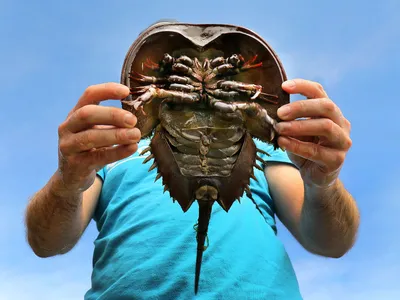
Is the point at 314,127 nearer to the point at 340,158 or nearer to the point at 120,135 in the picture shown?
the point at 340,158

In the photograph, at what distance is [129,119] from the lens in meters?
1.71

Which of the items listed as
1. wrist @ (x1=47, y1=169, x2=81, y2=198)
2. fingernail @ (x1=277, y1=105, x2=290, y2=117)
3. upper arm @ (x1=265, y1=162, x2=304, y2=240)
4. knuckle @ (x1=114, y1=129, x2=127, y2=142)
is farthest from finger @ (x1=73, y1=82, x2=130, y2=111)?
upper arm @ (x1=265, y1=162, x2=304, y2=240)

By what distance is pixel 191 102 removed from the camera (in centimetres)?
177

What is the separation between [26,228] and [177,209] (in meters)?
0.96

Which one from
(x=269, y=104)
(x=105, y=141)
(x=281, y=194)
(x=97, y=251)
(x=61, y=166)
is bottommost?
(x=97, y=251)

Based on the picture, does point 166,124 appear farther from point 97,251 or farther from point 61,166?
point 97,251

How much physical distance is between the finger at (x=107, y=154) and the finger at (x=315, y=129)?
588 mm

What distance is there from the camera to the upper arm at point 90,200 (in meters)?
2.84

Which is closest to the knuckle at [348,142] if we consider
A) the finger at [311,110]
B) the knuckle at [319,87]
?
the finger at [311,110]

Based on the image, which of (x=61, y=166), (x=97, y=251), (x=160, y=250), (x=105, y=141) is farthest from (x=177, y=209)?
(x=105, y=141)

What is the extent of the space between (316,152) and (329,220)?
795mm

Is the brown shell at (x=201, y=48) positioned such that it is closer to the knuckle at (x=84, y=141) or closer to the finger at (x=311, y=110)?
the finger at (x=311, y=110)

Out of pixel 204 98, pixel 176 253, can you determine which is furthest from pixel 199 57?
pixel 176 253

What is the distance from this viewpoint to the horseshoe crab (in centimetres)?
179
